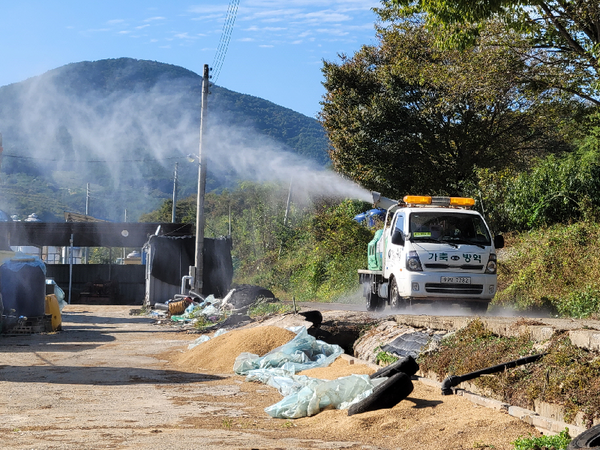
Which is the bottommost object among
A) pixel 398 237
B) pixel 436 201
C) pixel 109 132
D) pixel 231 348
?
pixel 231 348

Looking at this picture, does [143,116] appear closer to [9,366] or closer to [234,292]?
[234,292]

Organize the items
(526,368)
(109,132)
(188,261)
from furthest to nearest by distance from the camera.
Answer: (109,132)
(188,261)
(526,368)

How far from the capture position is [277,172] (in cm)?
2981

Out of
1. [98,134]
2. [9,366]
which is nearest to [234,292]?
[9,366]

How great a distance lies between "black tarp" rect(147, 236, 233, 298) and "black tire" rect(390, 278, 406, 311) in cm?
1861

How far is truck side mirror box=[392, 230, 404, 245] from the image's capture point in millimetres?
13934

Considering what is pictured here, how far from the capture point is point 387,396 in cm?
762

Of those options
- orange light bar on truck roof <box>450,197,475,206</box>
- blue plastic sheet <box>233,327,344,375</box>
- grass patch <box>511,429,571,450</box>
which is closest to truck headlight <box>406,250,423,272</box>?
orange light bar on truck roof <box>450,197,475,206</box>

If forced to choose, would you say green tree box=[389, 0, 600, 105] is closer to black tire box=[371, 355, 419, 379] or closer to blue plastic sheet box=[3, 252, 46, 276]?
black tire box=[371, 355, 419, 379]

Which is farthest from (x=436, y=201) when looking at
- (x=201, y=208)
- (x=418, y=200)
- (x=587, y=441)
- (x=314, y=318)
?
(x=201, y=208)

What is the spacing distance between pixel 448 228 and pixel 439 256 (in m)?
0.98

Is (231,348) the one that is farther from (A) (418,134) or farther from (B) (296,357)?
(A) (418,134)

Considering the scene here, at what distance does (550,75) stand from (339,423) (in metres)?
13.1

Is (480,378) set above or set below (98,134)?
below
